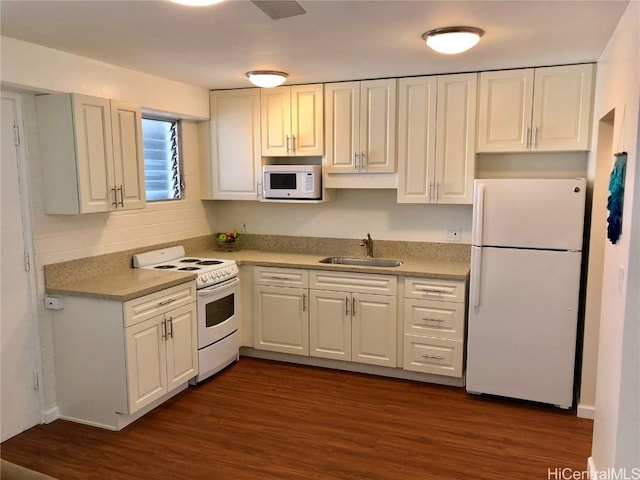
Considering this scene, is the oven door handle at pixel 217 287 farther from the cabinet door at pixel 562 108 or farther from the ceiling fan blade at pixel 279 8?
the cabinet door at pixel 562 108

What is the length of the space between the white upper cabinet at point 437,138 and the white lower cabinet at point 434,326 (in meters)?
0.71

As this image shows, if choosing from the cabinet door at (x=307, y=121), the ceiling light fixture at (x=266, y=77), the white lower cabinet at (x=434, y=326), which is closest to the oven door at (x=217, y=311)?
the cabinet door at (x=307, y=121)

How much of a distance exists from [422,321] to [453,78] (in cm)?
187

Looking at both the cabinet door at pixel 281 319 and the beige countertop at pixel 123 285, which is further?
the cabinet door at pixel 281 319

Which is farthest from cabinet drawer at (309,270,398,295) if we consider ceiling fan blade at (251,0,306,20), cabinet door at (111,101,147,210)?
ceiling fan blade at (251,0,306,20)

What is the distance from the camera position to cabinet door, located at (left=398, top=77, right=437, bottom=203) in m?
3.79

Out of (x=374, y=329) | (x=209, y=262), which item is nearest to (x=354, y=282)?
(x=374, y=329)

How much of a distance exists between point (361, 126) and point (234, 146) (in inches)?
48.3

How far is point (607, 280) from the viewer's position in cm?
241

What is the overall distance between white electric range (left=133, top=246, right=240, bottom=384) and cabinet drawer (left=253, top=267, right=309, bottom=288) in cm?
19

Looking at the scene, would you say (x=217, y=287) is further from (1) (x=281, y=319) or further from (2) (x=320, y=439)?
(2) (x=320, y=439)

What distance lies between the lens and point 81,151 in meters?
3.06

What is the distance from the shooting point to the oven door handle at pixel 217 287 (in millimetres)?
3686

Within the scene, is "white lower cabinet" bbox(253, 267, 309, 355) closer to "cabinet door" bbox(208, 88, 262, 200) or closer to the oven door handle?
the oven door handle
